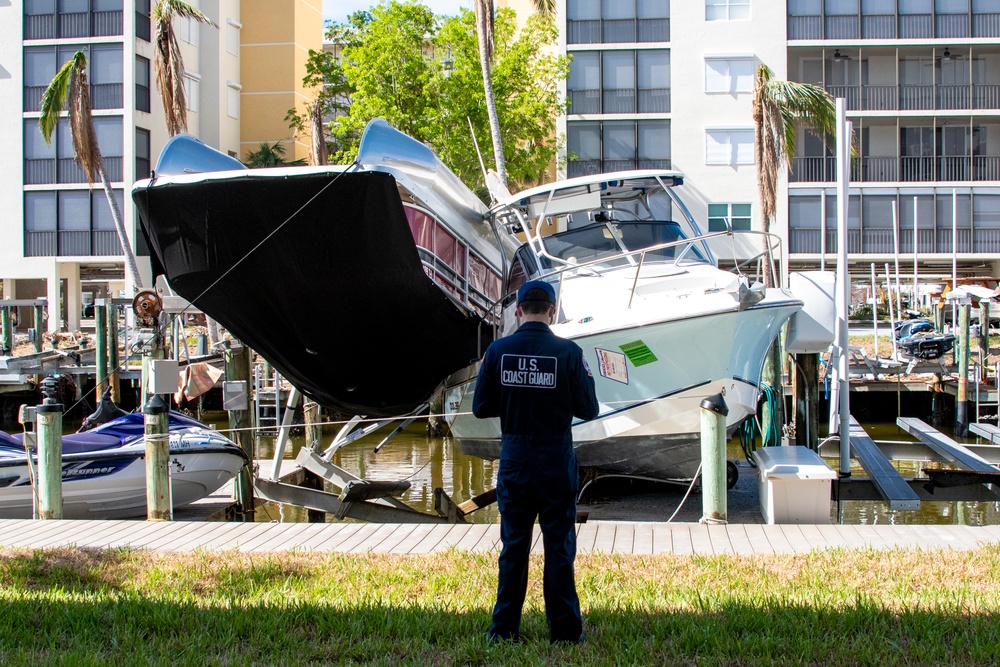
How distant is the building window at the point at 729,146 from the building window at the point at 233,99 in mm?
20057

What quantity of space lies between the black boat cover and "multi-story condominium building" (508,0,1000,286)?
2631 centimetres

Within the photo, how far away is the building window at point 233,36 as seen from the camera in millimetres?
43188

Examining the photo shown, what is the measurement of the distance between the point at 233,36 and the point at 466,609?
140 ft

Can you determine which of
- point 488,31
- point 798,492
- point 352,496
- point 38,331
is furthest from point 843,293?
point 38,331

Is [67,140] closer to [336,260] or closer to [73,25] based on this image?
[73,25]

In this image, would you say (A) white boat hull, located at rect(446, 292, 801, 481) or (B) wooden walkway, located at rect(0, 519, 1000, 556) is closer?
(B) wooden walkway, located at rect(0, 519, 1000, 556)

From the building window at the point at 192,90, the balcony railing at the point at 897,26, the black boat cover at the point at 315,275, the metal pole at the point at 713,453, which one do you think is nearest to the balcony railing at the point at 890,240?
the balcony railing at the point at 897,26

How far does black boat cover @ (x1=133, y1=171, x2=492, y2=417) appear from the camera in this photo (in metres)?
9.57

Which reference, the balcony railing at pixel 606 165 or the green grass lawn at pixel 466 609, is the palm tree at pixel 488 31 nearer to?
the balcony railing at pixel 606 165

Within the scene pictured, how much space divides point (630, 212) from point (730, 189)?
24.5 meters

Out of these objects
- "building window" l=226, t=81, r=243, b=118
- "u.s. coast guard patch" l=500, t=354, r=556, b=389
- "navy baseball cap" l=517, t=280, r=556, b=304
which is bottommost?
"u.s. coast guard patch" l=500, t=354, r=556, b=389

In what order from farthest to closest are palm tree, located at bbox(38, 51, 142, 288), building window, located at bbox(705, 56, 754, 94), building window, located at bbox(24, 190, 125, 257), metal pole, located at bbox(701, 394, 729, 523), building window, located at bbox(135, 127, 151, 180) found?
building window, located at bbox(24, 190, 125, 257) < building window, located at bbox(135, 127, 151, 180) < building window, located at bbox(705, 56, 754, 94) < palm tree, located at bbox(38, 51, 142, 288) < metal pole, located at bbox(701, 394, 729, 523)

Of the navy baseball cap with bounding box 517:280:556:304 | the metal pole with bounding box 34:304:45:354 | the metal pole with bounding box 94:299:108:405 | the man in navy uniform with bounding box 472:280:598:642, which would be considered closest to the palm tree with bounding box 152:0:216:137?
the metal pole with bounding box 94:299:108:405

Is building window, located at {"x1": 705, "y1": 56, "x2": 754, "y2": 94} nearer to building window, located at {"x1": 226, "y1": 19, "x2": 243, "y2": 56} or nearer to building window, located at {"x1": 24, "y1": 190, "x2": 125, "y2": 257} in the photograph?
building window, located at {"x1": 226, "y1": 19, "x2": 243, "y2": 56}
